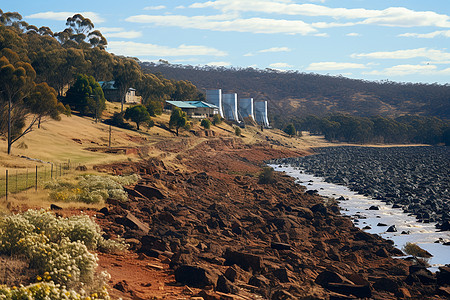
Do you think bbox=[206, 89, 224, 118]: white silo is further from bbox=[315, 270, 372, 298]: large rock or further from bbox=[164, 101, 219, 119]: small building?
bbox=[315, 270, 372, 298]: large rock

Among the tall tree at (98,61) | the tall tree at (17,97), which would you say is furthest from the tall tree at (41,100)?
the tall tree at (98,61)

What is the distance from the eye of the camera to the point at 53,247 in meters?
11.4

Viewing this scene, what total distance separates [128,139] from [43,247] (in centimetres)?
5951

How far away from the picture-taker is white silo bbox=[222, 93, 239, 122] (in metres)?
140

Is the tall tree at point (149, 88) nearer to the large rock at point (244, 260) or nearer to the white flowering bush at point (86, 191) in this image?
the white flowering bush at point (86, 191)

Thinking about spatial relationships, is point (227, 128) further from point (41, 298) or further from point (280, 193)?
point (41, 298)

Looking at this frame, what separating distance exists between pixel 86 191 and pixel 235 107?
12042 centimetres

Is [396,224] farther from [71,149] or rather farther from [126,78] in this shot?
[126,78]

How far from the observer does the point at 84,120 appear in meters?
75.4

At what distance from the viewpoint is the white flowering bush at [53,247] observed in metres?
9.78

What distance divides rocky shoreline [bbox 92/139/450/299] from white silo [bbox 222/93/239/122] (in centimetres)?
10484

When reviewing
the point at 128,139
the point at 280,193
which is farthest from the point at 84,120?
the point at 280,193

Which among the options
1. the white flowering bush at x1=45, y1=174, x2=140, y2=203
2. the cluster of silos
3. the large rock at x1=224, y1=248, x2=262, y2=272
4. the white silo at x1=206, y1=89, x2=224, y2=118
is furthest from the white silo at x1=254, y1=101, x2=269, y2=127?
the large rock at x1=224, y1=248, x2=262, y2=272

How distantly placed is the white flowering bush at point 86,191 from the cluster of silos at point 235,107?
110246 millimetres
